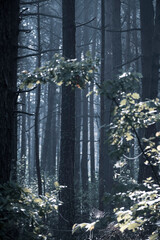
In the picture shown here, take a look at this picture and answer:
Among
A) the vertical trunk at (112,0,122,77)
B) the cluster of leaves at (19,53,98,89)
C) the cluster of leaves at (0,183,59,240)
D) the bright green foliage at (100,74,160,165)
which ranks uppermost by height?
the vertical trunk at (112,0,122,77)

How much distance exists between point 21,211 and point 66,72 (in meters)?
1.76

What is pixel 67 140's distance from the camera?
33.2ft

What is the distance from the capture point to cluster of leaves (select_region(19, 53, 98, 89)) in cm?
409

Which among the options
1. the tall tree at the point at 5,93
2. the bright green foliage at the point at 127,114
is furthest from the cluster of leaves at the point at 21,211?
the bright green foliage at the point at 127,114

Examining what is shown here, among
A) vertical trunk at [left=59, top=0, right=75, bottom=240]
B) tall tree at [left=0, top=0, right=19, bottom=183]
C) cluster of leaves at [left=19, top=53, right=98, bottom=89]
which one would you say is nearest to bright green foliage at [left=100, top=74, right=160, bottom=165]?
cluster of leaves at [left=19, top=53, right=98, bottom=89]

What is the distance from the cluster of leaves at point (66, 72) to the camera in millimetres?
4090

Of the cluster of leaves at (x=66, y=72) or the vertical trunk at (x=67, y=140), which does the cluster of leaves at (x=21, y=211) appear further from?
the vertical trunk at (x=67, y=140)

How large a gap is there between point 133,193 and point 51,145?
27852 mm

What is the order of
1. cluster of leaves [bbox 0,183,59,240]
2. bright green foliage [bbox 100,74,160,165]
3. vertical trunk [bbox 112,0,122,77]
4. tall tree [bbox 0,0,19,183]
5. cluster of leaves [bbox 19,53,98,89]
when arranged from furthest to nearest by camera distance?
vertical trunk [bbox 112,0,122,77] < tall tree [bbox 0,0,19,183] < cluster of leaves [bbox 19,53,98,89] < bright green foliage [bbox 100,74,160,165] < cluster of leaves [bbox 0,183,59,240]

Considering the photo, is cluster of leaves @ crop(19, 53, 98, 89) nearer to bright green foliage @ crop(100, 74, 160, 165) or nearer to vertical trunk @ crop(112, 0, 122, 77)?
bright green foliage @ crop(100, 74, 160, 165)

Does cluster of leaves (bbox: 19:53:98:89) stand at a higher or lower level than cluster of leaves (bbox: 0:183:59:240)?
higher

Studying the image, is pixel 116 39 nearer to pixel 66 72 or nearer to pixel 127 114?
pixel 66 72

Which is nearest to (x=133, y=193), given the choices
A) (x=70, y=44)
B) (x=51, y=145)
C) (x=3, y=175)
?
(x=3, y=175)

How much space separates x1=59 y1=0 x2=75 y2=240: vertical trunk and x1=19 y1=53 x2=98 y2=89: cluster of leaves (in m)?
→ 5.68
